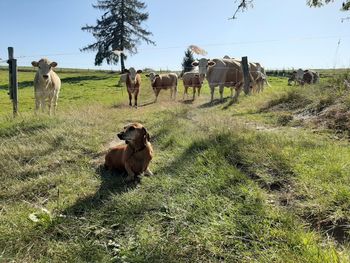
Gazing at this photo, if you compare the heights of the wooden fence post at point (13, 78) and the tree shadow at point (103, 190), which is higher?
the wooden fence post at point (13, 78)

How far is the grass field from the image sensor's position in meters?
3.61

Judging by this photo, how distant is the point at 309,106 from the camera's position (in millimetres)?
9305

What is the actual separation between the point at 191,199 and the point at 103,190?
63.7 inches

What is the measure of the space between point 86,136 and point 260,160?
4559 millimetres

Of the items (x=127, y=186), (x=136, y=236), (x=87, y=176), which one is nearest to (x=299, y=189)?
(x=136, y=236)

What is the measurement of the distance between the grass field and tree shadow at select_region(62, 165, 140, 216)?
2 centimetres

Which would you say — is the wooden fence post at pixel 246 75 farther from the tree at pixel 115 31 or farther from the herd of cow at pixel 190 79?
the tree at pixel 115 31

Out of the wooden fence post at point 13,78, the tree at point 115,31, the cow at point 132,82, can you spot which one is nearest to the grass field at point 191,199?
the wooden fence post at point 13,78

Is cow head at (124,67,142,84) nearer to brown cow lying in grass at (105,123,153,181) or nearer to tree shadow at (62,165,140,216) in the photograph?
tree shadow at (62,165,140,216)

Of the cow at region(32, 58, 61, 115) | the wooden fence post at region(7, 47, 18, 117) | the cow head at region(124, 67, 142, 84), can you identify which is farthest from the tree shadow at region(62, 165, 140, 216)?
the cow head at region(124, 67, 142, 84)

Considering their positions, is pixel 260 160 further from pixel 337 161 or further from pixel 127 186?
pixel 127 186

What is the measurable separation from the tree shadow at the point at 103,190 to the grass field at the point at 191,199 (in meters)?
0.02

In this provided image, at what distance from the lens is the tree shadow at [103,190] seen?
15.9ft

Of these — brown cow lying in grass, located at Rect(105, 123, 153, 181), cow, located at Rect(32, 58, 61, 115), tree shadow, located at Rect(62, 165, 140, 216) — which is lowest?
tree shadow, located at Rect(62, 165, 140, 216)
